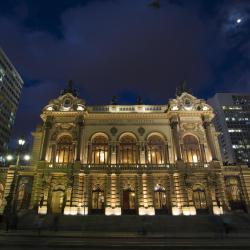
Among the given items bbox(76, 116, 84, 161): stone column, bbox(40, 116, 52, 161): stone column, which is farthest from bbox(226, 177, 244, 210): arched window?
bbox(40, 116, 52, 161): stone column

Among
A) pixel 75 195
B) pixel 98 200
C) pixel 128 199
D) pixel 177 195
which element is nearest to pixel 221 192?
pixel 177 195

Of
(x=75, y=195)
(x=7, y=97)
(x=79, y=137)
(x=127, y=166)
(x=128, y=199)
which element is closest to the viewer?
(x=75, y=195)

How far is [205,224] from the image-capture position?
27547 mm

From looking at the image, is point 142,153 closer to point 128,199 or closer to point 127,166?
point 127,166

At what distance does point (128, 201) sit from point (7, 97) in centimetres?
6531

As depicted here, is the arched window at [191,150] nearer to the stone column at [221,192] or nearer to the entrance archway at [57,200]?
the stone column at [221,192]

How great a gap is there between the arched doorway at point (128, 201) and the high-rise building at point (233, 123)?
247ft

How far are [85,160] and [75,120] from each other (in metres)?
7.12

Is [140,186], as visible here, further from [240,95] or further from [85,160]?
A: [240,95]

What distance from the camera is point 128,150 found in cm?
3825

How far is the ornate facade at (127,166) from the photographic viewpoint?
33594 mm

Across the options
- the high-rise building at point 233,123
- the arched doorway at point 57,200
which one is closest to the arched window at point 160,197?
the arched doorway at point 57,200

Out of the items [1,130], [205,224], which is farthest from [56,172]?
[1,130]

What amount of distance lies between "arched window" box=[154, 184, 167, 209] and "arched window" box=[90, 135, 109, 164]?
29.6ft
